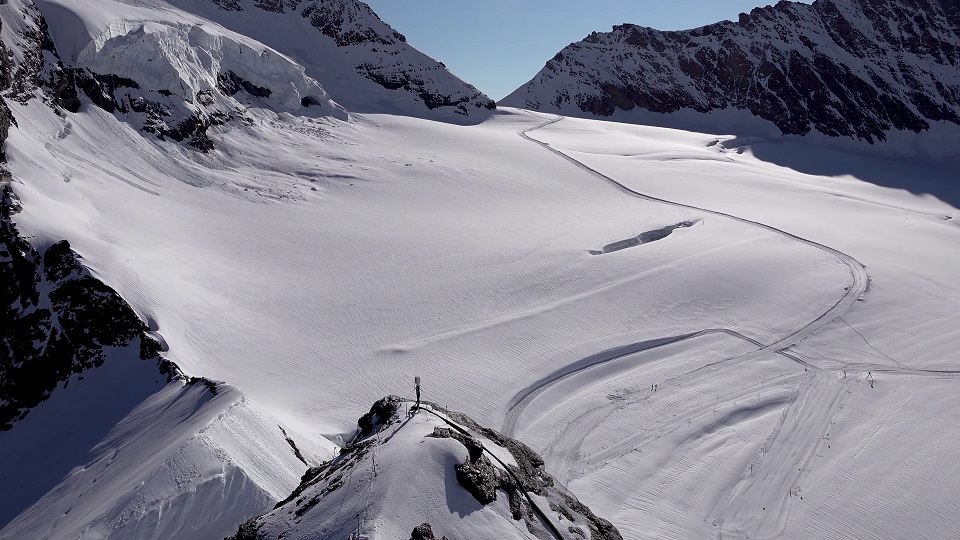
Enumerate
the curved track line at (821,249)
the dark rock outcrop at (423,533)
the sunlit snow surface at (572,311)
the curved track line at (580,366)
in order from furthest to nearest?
the curved track line at (821,249), the curved track line at (580,366), the sunlit snow surface at (572,311), the dark rock outcrop at (423,533)

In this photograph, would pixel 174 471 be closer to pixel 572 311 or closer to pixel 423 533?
pixel 423 533

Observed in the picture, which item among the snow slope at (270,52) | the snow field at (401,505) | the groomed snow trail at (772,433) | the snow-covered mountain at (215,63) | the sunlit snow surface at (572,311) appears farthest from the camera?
the snow slope at (270,52)

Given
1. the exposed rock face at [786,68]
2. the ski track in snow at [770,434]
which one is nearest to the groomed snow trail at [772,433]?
the ski track in snow at [770,434]

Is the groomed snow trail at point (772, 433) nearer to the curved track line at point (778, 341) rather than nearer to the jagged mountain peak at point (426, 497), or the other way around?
the curved track line at point (778, 341)

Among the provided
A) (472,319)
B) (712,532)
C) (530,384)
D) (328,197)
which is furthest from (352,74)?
(712,532)

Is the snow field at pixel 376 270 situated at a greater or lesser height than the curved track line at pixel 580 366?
greater

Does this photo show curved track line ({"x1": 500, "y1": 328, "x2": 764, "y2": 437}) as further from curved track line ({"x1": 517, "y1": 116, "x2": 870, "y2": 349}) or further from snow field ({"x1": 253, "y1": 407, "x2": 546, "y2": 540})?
snow field ({"x1": 253, "y1": 407, "x2": 546, "y2": 540})

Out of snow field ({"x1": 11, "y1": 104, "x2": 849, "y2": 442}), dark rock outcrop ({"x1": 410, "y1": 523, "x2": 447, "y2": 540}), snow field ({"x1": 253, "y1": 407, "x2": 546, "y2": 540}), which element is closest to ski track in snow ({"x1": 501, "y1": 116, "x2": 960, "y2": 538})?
snow field ({"x1": 11, "y1": 104, "x2": 849, "y2": 442})

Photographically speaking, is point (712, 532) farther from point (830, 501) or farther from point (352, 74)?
point (352, 74)
